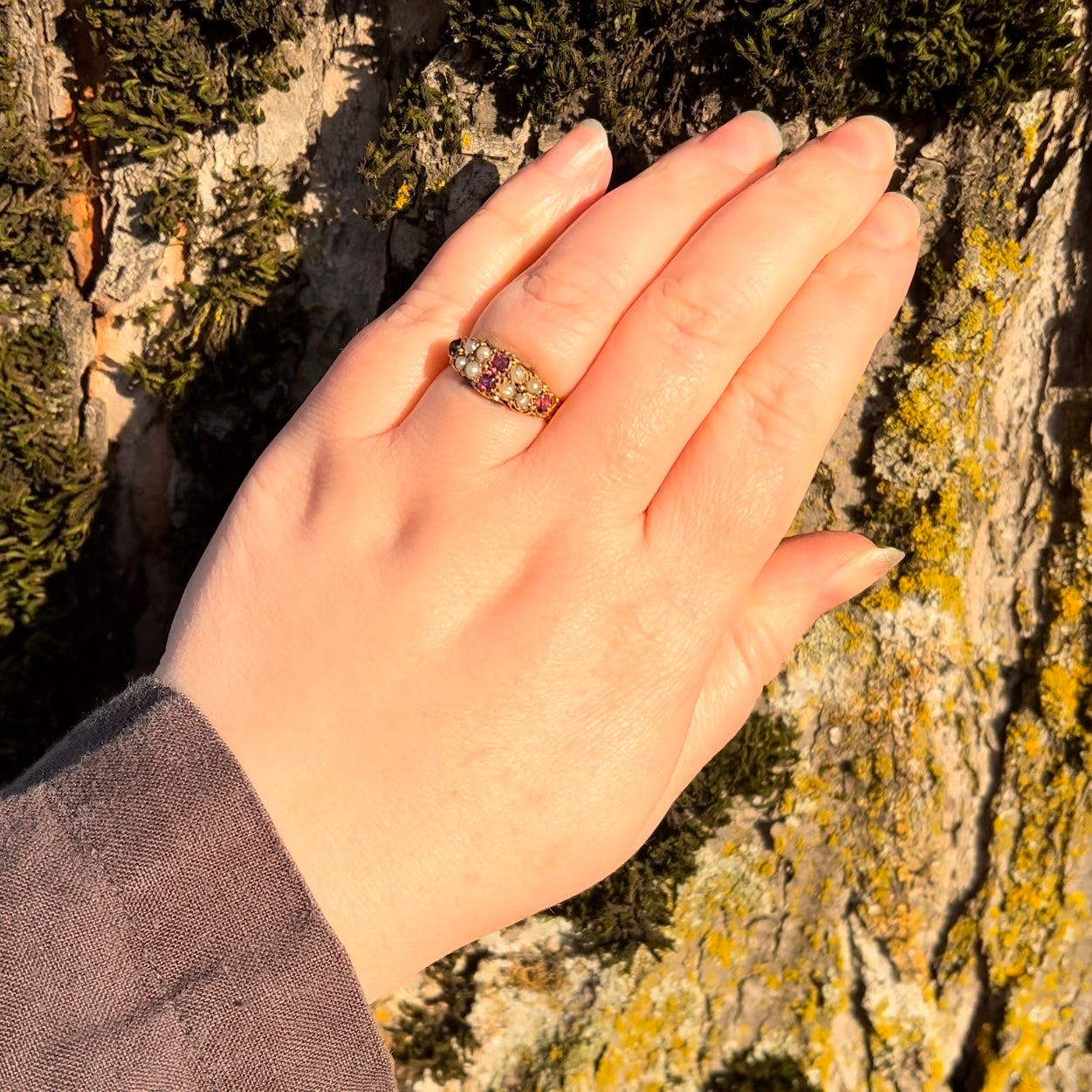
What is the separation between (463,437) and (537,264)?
19.3 inches

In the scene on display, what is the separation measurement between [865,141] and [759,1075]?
123 inches

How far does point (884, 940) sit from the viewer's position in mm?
3113

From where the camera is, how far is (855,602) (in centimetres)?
296

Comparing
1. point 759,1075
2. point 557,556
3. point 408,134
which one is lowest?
point 759,1075

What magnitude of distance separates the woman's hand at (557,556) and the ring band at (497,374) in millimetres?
36

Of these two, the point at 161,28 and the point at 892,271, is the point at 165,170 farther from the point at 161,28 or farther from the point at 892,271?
the point at 892,271

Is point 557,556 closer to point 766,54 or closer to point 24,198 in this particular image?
point 766,54

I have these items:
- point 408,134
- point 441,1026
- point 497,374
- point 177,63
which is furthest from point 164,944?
point 177,63

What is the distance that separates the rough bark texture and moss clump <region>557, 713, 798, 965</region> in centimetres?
6

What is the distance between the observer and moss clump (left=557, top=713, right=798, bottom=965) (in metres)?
3.11

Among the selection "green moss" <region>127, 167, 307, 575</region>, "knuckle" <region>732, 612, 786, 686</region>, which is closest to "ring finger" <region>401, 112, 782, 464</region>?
"knuckle" <region>732, 612, 786, 686</region>

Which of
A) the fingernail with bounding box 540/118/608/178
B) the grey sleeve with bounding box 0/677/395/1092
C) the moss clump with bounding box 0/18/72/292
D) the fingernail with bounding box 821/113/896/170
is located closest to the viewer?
the grey sleeve with bounding box 0/677/395/1092

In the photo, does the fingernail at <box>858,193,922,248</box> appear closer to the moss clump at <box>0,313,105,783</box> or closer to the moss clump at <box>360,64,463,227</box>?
the moss clump at <box>360,64,463,227</box>

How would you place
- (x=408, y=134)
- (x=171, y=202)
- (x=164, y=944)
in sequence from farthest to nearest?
(x=171, y=202), (x=408, y=134), (x=164, y=944)
